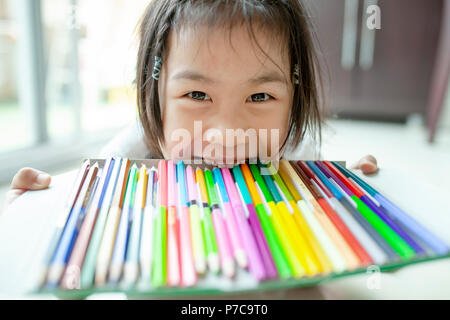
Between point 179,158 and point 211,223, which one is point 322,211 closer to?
point 211,223

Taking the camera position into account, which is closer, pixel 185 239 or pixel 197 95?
pixel 185 239

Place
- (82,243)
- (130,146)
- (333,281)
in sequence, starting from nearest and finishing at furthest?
(82,243), (333,281), (130,146)

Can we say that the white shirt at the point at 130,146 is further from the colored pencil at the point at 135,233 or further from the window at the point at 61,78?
the colored pencil at the point at 135,233

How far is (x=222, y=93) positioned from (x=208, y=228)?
9.1 inches

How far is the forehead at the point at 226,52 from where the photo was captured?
0.54 m

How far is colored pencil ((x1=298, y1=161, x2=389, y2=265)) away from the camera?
0.34 meters

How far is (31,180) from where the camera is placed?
1.61 feet

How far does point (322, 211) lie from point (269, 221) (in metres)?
0.06

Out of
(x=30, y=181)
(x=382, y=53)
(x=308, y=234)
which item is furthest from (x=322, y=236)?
(x=382, y=53)

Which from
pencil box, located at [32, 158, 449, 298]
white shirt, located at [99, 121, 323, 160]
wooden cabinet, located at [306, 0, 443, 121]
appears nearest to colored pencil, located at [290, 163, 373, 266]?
pencil box, located at [32, 158, 449, 298]

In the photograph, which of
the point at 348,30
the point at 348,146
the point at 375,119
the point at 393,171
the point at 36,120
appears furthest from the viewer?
the point at 375,119

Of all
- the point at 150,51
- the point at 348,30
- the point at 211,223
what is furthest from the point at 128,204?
the point at 348,30

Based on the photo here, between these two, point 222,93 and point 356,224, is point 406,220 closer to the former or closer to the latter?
point 356,224

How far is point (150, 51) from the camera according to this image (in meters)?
0.65
